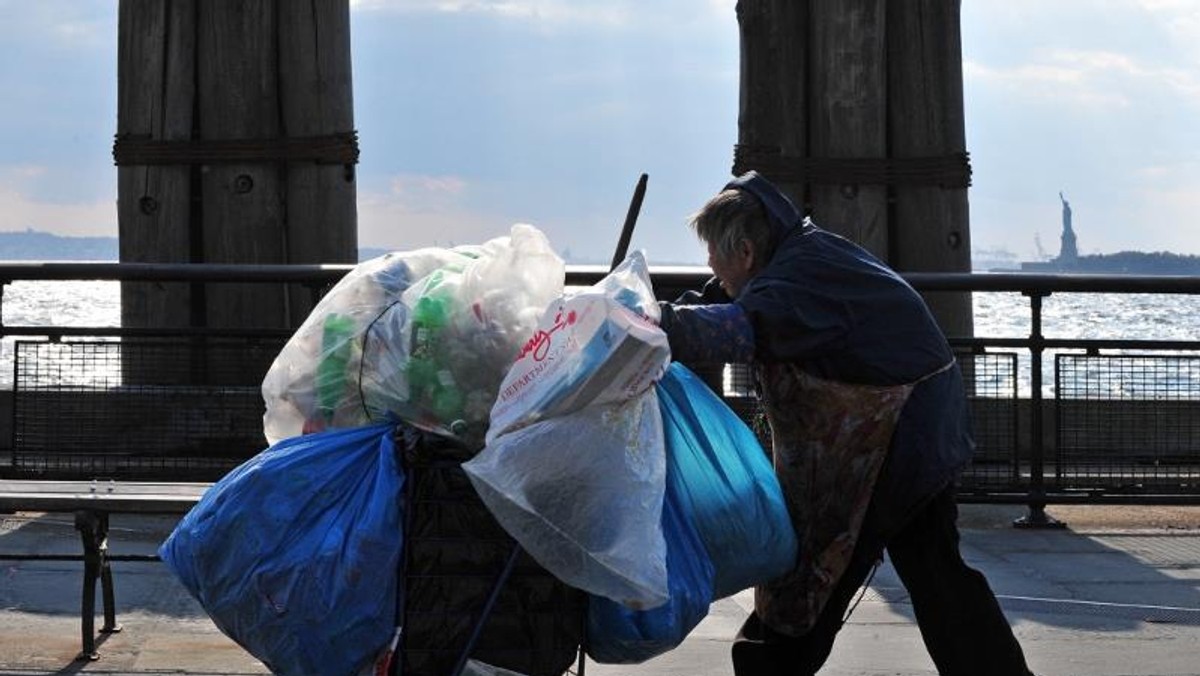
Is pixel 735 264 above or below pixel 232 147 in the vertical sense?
below

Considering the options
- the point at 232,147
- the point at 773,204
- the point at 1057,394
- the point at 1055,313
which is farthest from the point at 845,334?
the point at 1055,313

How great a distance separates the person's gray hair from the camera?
15.1 ft

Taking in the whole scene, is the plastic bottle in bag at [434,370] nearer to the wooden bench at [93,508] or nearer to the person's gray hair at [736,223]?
the person's gray hair at [736,223]

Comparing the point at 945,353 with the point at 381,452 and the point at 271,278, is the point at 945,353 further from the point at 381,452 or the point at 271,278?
the point at 271,278

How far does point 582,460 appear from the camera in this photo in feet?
13.3

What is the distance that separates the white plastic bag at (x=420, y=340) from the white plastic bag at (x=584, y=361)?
20 cm

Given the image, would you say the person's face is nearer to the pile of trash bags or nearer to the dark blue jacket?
the dark blue jacket

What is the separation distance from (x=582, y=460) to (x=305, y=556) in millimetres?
611

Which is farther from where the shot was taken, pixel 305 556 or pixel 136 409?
pixel 136 409

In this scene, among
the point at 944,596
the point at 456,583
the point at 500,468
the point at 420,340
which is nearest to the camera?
the point at 500,468

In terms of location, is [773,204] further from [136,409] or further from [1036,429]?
[136,409]

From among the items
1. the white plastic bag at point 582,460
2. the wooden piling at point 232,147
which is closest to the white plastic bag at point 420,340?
the white plastic bag at point 582,460

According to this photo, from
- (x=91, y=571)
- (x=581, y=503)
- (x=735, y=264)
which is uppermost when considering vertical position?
(x=735, y=264)

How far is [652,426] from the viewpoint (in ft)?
13.8
